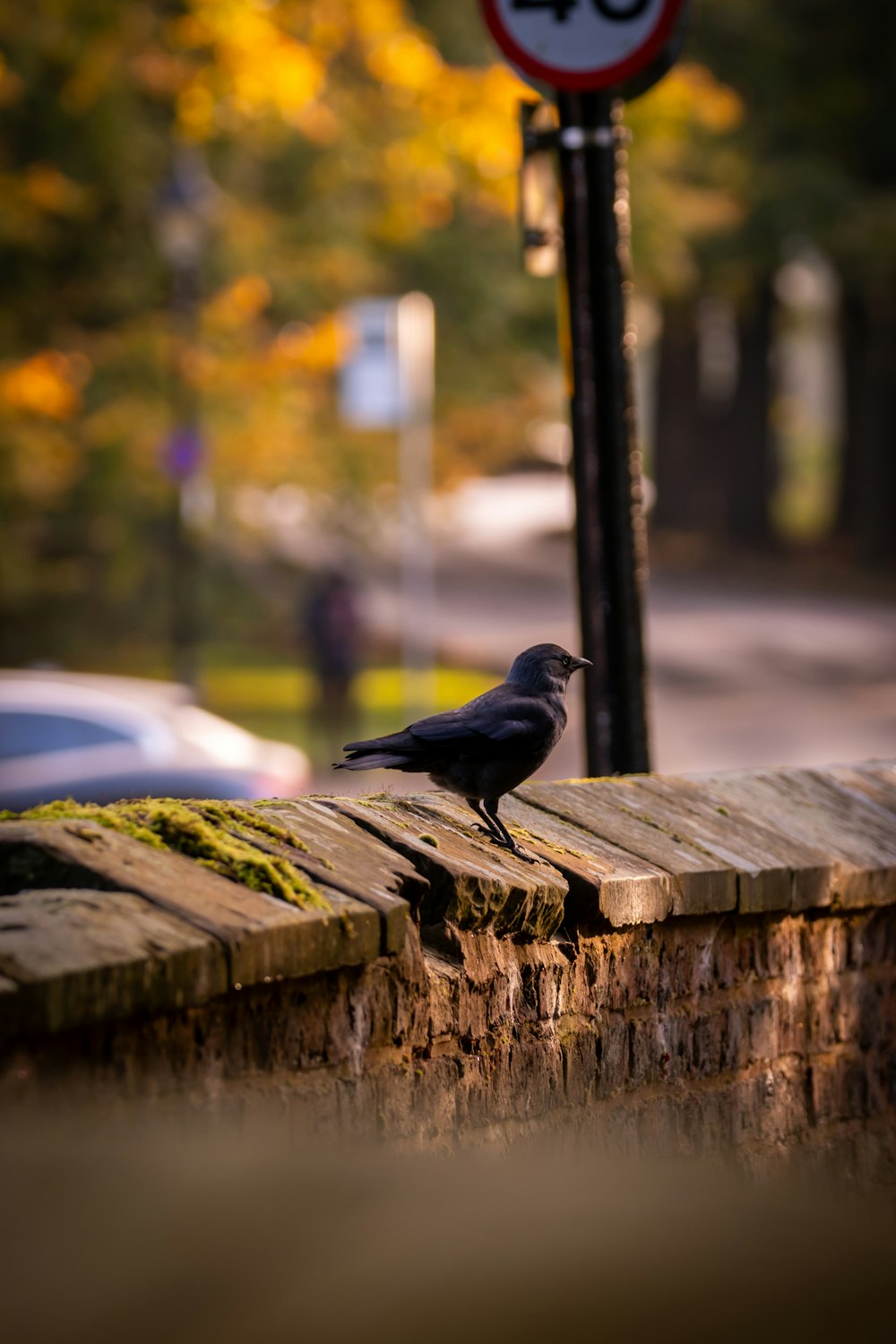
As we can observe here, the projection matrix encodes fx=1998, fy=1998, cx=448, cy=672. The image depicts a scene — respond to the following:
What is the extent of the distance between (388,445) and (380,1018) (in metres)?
23.8

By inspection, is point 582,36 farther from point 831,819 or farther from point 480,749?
point 480,749

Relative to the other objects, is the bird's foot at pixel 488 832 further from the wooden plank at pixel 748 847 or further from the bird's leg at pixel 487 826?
the wooden plank at pixel 748 847

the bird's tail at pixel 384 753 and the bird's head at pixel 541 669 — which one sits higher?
the bird's head at pixel 541 669

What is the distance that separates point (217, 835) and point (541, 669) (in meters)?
0.99

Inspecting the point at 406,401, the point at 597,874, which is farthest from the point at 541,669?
the point at 406,401

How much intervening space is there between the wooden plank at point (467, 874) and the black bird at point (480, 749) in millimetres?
70

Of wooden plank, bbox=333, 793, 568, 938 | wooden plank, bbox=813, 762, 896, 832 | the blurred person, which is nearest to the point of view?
wooden plank, bbox=333, 793, 568, 938

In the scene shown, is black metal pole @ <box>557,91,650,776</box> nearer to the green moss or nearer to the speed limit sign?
the speed limit sign

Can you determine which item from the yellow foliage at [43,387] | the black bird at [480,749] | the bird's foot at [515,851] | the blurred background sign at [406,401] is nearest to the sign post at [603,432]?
the black bird at [480,749]

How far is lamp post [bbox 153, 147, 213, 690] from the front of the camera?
19.4 meters

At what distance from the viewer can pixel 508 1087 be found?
3301mm

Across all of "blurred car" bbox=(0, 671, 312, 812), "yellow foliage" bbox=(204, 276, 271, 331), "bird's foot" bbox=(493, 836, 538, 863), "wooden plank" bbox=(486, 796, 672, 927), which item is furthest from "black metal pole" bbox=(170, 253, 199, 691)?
"bird's foot" bbox=(493, 836, 538, 863)

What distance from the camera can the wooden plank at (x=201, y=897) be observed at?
8.98 ft

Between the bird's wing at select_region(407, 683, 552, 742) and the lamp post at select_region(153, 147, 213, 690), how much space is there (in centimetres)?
1640
